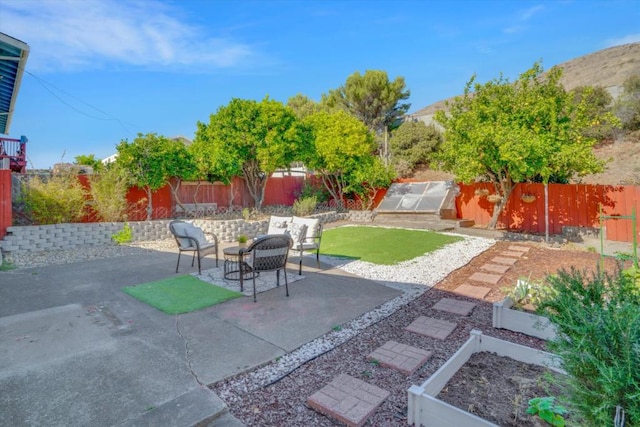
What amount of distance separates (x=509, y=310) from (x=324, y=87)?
2594cm

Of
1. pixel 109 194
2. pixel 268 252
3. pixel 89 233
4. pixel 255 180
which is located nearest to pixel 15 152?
pixel 109 194

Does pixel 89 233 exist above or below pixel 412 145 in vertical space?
below

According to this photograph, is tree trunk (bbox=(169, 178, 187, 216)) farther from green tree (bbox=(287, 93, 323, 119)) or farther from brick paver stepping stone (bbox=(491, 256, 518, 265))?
green tree (bbox=(287, 93, 323, 119))

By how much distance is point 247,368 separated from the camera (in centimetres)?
281

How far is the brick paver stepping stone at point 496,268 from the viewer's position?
6.09m

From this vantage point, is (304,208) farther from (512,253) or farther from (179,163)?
(512,253)

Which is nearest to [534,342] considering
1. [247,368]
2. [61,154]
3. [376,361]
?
[376,361]

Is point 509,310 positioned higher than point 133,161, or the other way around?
point 133,161

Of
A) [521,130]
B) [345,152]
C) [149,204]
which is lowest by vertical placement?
[149,204]

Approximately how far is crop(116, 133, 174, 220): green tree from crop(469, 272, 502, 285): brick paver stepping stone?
921 centimetres

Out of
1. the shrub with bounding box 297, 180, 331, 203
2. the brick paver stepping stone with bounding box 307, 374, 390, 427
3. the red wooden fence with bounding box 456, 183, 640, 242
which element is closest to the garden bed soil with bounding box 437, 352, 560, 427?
the brick paver stepping stone with bounding box 307, 374, 390, 427

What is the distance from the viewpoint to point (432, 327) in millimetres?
3682

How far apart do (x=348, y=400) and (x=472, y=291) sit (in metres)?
3.37

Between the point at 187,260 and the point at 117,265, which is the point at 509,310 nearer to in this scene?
the point at 187,260
